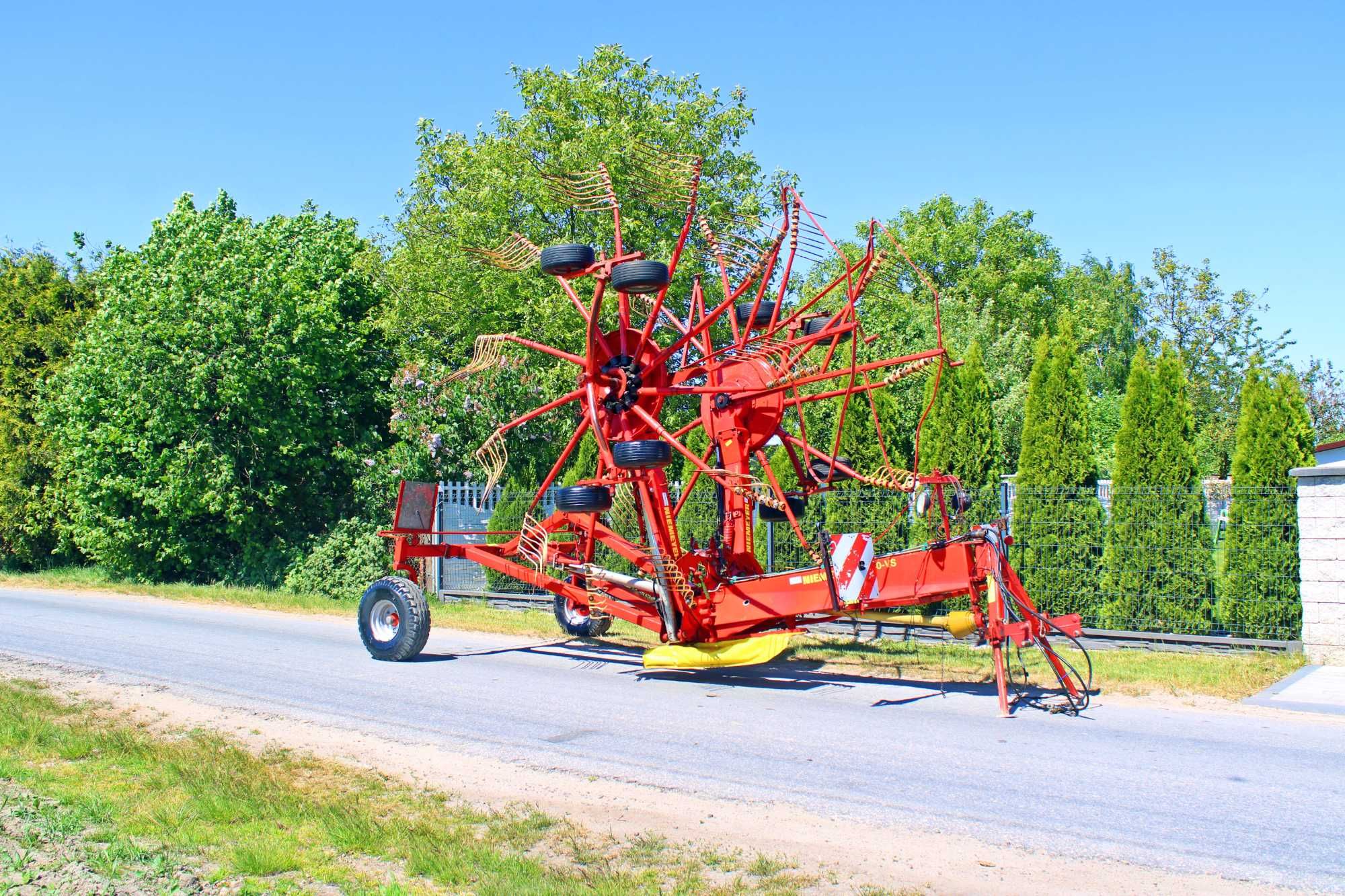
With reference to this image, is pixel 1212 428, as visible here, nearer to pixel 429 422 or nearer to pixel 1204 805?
pixel 429 422

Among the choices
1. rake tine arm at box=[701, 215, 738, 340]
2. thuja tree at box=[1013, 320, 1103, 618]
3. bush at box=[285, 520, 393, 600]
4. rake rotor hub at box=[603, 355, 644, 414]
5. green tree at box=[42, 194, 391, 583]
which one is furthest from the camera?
green tree at box=[42, 194, 391, 583]

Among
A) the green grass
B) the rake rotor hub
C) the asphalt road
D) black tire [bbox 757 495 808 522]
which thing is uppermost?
the rake rotor hub

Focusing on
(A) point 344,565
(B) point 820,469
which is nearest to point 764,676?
(B) point 820,469

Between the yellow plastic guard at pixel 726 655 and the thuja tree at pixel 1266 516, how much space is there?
5888 millimetres

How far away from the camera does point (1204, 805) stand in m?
6.77

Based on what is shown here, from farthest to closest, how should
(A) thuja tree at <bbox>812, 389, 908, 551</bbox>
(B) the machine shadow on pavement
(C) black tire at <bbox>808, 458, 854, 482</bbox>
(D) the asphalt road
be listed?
(A) thuja tree at <bbox>812, 389, 908, 551</bbox> < (C) black tire at <bbox>808, 458, 854, 482</bbox> < (B) the machine shadow on pavement < (D) the asphalt road

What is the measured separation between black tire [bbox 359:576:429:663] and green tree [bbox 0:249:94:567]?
15.6 meters

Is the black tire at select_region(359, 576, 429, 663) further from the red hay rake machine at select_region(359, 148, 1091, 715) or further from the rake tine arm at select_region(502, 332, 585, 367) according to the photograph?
the rake tine arm at select_region(502, 332, 585, 367)

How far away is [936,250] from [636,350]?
55.2 metres

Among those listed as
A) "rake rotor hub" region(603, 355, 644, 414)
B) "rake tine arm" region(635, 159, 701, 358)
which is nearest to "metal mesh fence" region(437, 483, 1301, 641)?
"rake rotor hub" region(603, 355, 644, 414)

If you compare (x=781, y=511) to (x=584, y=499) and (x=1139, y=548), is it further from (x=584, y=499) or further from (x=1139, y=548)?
(x=1139, y=548)

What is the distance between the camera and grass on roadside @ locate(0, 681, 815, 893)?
535cm

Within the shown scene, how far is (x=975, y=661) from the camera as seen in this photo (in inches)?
490

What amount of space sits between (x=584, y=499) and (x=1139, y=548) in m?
7.39
